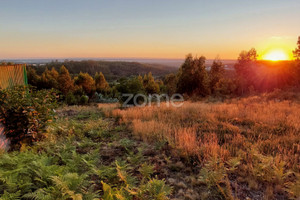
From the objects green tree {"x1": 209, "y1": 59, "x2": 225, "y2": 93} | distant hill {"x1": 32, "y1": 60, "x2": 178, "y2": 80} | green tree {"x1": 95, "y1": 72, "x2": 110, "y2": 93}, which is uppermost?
distant hill {"x1": 32, "y1": 60, "x2": 178, "y2": 80}

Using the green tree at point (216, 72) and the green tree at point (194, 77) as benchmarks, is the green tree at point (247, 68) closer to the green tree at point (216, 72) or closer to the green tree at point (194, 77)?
the green tree at point (216, 72)

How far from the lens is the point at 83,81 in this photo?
36.0m

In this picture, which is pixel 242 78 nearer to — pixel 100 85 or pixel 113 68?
pixel 100 85

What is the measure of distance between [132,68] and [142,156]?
114 m

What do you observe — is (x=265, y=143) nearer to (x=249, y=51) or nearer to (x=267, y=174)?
(x=267, y=174)

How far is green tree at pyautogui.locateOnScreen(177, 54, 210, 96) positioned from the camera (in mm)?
19859

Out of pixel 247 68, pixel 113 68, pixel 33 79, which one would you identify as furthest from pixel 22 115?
pixel 113 68

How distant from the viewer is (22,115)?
3.96m

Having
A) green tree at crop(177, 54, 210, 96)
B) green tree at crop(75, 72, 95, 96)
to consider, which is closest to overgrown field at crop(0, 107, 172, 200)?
green tree at crop(177, 54, 210, 96)

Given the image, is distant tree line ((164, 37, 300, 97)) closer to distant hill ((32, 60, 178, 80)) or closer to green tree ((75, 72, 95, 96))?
green tree ((75, 72, 95, 96))

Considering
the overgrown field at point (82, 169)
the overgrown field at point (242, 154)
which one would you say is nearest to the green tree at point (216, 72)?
the overgrown field at point (242, 154)

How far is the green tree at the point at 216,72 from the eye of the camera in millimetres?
23295

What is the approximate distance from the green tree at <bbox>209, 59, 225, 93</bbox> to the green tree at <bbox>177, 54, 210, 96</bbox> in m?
3.66

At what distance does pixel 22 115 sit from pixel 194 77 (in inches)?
732
